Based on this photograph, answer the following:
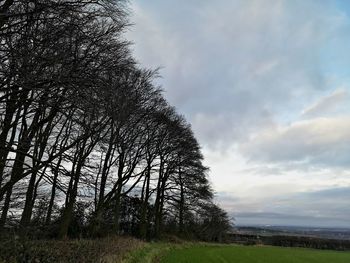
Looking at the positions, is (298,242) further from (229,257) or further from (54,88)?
(54,88)

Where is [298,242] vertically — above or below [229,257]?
above

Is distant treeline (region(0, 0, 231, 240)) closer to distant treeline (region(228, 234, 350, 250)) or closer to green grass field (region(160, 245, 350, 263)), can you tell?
green grass field (region(160, 245, 350, 263))

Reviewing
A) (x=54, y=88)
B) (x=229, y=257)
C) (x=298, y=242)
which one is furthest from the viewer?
(x=298, y=242)

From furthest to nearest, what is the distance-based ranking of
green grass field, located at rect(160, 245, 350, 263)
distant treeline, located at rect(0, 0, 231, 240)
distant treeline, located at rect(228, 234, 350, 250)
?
distant treeline, located at rect(228, 234, 350, 250)
green grass field, located at rect(160, 245, 350, 263)
distant treeline, located at rect(0, 0, 231, 240)

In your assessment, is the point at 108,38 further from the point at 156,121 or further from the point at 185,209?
the point at 185,209

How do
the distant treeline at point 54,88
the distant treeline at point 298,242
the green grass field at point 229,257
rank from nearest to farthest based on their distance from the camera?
the distant treeline at point 54,88, the green grass field at point 229,257, the distant treeline at point 298,242

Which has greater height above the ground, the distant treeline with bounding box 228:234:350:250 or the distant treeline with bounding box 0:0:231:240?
the distant treeline with bounding box 228:234:350:250

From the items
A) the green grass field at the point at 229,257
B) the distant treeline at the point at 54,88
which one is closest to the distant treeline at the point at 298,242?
the green grass field at the point at 229,257

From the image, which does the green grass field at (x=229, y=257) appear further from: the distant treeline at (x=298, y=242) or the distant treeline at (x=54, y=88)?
the distant treeline at (x=298, y=242)

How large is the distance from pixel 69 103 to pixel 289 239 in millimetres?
83861

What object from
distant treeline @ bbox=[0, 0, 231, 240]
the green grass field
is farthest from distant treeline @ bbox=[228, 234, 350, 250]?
distant treeline @ bbox=[0, 0, 231, 240]

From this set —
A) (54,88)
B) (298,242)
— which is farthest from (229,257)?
(298,242)

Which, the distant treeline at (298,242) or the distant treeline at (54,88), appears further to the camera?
the distant treeline at (298,242)

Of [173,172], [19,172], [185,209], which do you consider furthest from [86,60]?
[185,209]
